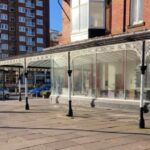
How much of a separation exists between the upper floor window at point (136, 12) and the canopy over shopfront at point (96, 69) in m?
1.82

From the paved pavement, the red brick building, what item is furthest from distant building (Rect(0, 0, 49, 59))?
the paved pavement

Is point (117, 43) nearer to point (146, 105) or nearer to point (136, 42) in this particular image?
point (136, 42)

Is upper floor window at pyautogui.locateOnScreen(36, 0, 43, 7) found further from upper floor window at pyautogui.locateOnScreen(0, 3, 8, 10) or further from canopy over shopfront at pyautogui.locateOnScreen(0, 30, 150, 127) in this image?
canopy over shopfront at pyautogui.locateOnScreen(0, 30, 150, 127)

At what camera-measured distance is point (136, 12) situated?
66.0ft

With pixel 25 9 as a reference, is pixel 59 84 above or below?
below

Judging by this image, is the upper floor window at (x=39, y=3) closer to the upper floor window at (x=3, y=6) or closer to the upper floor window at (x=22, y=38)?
the upper floor window at (x=3, y=6)

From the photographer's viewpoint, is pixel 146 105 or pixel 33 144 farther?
pixel 146 105

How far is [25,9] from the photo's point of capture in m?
101

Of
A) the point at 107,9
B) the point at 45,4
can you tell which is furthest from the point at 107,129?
the point at 45,4

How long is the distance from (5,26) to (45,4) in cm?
1595

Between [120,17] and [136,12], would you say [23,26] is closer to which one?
[120,17]

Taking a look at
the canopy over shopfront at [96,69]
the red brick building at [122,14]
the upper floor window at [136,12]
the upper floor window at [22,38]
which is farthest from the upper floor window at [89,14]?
the upper floor window at [22,38]

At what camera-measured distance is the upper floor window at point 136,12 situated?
64.8 feet

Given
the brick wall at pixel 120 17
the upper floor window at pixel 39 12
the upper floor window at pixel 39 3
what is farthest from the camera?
the upper floor window at pixel 39 12
